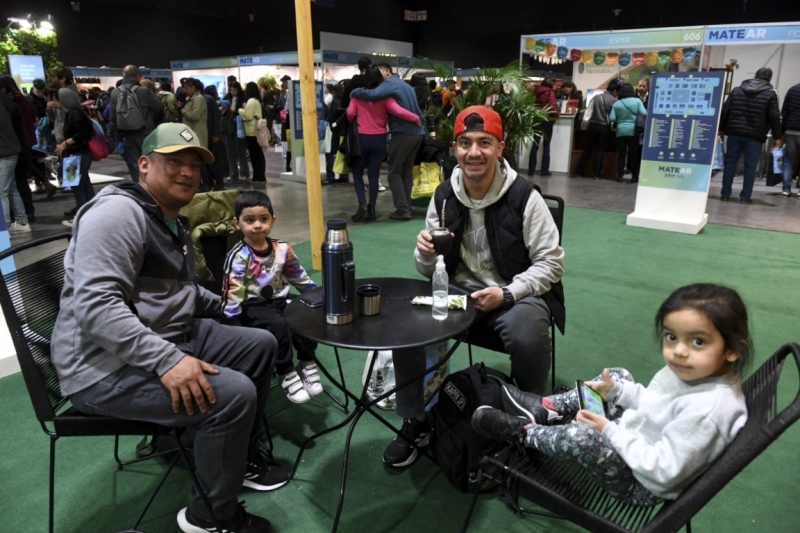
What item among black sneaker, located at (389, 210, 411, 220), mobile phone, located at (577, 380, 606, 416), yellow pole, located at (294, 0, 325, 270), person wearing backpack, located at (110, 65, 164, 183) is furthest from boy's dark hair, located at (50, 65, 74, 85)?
mobile phone, located at (577, 380, 606, 416)

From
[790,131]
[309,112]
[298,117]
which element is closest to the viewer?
[309,112]

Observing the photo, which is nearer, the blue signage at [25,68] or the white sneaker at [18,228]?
the white sneaker at [18,228]

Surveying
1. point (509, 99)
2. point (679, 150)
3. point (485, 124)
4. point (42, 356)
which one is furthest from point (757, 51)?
point (42, 356)

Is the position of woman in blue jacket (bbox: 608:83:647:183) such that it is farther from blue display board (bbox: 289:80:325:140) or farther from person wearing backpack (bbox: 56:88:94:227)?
person wearing backpack (bbox: 56:88:94:227)

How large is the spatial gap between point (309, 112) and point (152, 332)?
2.58m

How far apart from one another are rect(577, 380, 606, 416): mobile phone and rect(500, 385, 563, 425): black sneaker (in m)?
0.16

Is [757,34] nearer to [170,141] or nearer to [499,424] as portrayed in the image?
[499,424]

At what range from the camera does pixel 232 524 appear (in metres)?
1.66

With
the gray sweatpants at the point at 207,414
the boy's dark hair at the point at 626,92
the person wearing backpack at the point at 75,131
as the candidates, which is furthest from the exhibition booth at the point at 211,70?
the gray sweatpants at the point at 207,414

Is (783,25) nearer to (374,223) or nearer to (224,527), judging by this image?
(374,223)

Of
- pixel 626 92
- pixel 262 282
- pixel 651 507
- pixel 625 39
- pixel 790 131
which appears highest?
pixel 625 39

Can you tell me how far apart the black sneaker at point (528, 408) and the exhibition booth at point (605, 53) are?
25.5 ft

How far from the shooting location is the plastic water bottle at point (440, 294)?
5.82ft

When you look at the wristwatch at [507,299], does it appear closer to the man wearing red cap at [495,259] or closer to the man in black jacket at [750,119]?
the man wearing red cap at [495,259]
